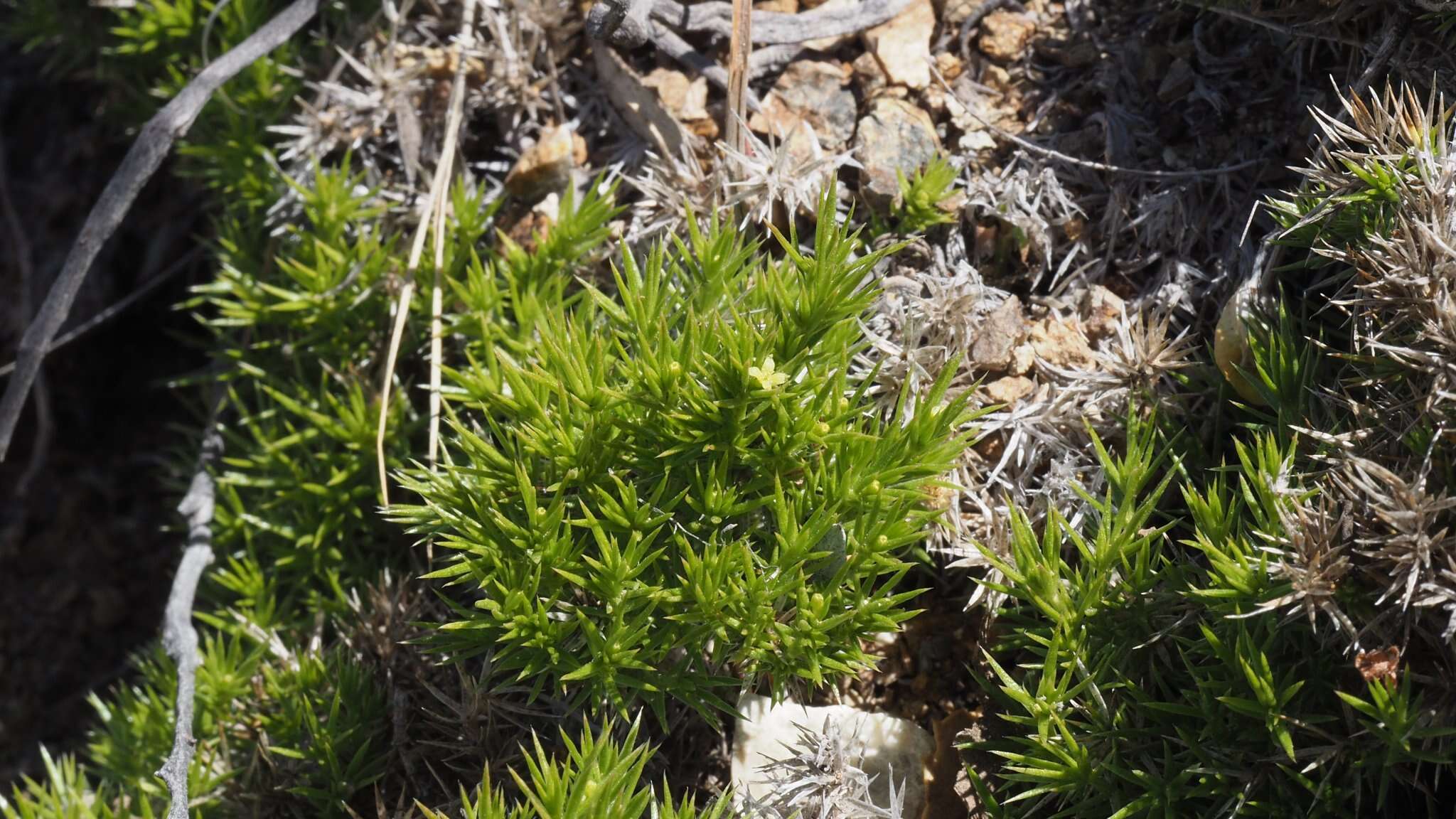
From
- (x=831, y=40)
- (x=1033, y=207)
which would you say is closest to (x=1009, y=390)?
(x=1033, y=207)

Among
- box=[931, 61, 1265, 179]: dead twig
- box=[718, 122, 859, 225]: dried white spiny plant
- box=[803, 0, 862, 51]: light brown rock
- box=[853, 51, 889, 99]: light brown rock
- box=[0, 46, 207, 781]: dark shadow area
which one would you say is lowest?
box=[0, 46, 207, 781]: dark shadow area

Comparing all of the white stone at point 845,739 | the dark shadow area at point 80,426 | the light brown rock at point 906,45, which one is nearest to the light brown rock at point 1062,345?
the light brown rock at point 906,45

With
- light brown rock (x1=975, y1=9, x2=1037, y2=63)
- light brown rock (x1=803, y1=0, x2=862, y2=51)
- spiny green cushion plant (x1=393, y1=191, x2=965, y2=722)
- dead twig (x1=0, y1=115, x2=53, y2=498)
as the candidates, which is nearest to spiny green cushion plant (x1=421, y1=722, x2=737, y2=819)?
spiny green cushion plant (x1=393, y1=191, x2=965, y2=722)

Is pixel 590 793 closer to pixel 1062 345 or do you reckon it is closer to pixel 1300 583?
pixel 1300 583

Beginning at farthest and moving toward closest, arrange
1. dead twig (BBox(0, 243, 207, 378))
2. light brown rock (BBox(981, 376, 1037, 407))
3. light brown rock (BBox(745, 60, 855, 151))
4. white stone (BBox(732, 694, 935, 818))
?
dead twig (BBox(0, 243, 207, 378))
light brown rock (BBox(745, 60, 855, 151))
light brown rock (BBox(981, 376, 1037, 407))
white stone (BBox(732, 694, 935, 818))

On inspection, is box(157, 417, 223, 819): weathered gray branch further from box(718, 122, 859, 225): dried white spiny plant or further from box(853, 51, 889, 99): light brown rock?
box(853, 51, 889, 99): light brown rock

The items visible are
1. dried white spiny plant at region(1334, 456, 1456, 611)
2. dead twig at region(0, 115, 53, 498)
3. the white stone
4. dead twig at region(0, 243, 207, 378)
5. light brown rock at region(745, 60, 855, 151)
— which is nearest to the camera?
dried white spiny plant at region(1334, 456, 1456, 611)
